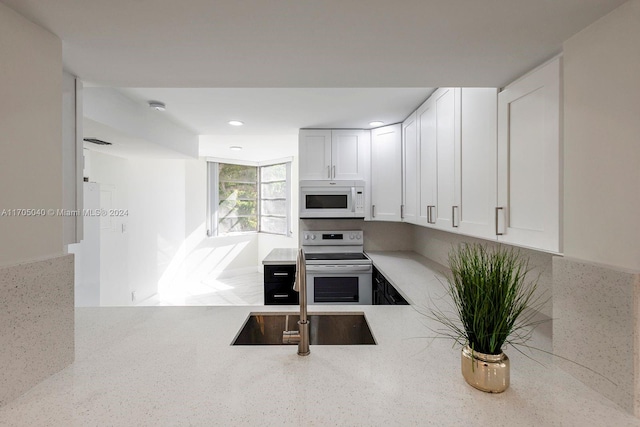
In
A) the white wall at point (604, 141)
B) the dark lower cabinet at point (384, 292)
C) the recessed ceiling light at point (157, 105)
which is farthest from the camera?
the recessed ceiling light at point (157, 105)

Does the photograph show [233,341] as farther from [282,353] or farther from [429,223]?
[429,223]

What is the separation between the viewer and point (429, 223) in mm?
2301

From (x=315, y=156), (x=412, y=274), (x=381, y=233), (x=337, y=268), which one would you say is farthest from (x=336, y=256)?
(x=315, y=156)

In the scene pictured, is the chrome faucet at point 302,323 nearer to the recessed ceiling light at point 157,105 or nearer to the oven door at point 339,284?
the oven door at point 339,284

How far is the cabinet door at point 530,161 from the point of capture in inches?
40.7

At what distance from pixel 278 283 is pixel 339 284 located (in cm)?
58

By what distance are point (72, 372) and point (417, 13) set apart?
1.48 metres

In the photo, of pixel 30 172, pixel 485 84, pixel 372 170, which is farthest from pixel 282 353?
pixel 372 170

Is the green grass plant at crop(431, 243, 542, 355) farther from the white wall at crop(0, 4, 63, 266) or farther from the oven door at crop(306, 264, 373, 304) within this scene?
the oven door at crop(306, 264, 373, 304)

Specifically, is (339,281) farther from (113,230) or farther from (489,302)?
(113,230)

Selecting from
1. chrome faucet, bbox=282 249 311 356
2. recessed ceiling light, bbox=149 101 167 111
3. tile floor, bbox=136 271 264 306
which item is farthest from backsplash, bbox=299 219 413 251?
chrome faucet, bbox=282 249 311 356

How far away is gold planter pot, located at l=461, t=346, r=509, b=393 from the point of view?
86 centimetres

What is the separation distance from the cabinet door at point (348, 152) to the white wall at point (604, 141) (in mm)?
2369

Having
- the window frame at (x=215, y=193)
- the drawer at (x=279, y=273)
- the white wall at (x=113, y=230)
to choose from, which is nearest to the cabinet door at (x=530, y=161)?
the drawer at (x=279, y=273)
